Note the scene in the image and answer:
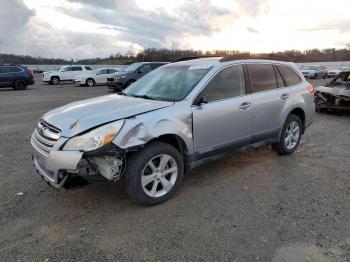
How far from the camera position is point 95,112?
415cm

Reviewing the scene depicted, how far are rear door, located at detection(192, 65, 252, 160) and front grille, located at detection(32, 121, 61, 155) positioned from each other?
171 centimetres

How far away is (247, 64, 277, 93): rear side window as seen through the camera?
5.45m

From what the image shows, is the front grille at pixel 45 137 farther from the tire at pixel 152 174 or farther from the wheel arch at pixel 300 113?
the wheel arch at pixel 300 113

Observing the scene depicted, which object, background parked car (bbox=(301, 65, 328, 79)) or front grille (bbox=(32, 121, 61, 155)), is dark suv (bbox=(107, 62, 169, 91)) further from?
background parked car (bbox=(301, 65, 328, 79))

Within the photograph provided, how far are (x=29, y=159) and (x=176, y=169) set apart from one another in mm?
3150

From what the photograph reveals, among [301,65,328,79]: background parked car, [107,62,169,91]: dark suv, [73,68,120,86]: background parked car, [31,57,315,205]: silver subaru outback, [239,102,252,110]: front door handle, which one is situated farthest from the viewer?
[301,65,328,79]: background parked car

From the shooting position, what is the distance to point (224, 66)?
5055mm

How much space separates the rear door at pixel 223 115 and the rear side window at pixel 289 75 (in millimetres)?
1227

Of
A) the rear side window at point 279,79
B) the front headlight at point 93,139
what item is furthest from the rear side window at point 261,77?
the front headlight at point 93,139

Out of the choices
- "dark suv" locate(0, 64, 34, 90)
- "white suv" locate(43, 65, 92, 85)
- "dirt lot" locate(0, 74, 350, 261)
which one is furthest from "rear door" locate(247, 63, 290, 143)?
"white suv" locate(43, 65, 92, 85)

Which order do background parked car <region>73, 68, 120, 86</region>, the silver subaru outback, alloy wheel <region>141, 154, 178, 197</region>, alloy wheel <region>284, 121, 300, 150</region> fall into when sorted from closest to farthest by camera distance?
the silver subaru outback → alloy wheel <region>141, 154, 178, 197</region> → alloy wheel <region>284, 121, 300, 150</region> → background parked car <region>73, 68, 120, 86</region>

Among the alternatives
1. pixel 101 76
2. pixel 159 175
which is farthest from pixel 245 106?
pixel 101 76

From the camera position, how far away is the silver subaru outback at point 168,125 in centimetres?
381

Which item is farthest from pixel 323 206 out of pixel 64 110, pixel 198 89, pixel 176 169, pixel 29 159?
pixel 29 159
